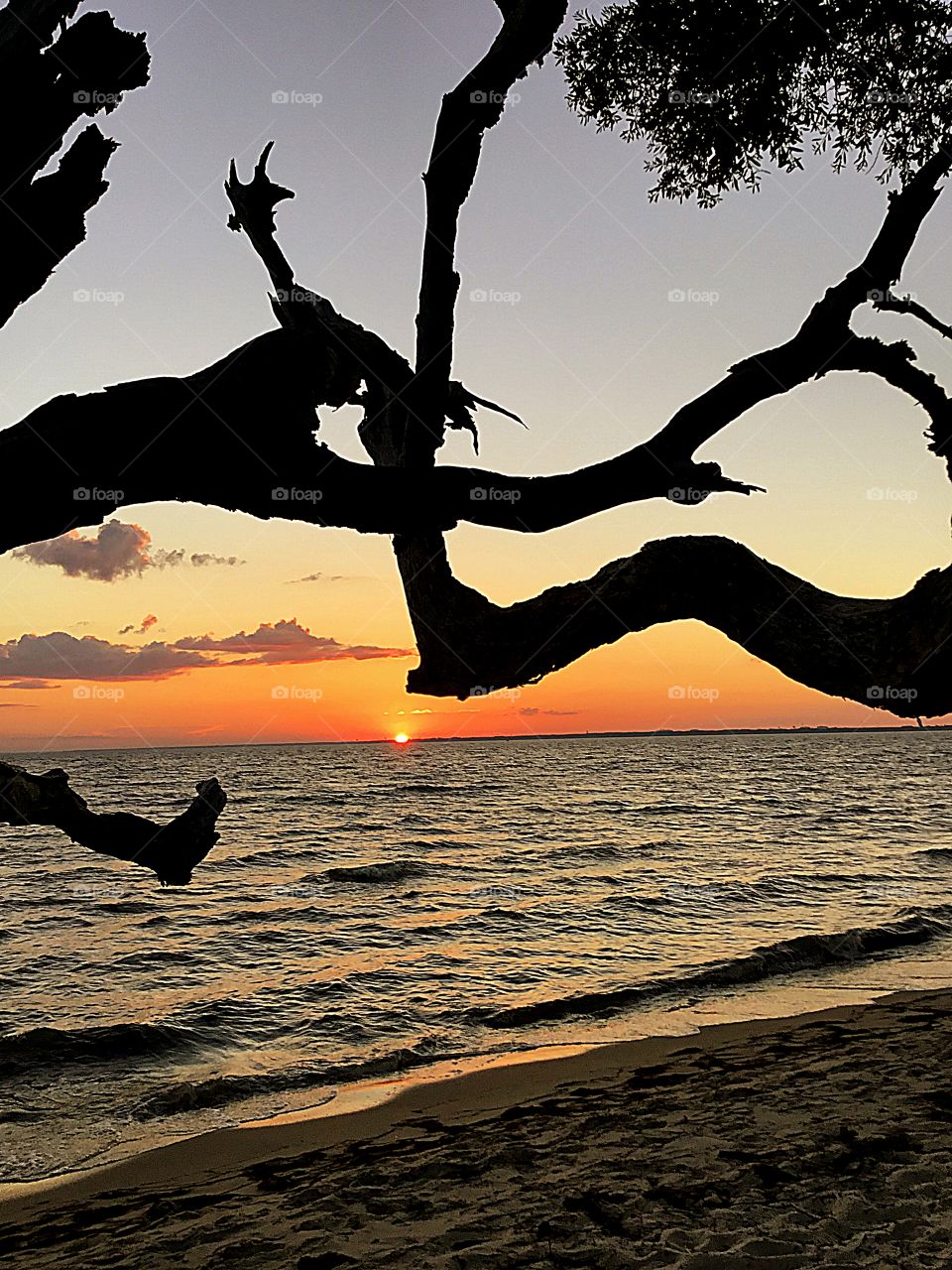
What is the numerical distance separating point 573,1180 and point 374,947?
12370 mm

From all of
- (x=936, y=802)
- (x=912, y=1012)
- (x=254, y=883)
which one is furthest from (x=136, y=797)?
(x=912, y=1012)

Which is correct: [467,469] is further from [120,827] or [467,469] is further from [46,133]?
[120,827]

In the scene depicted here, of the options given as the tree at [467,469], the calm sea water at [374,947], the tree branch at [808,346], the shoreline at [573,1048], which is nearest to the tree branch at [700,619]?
the tree at [467,469]

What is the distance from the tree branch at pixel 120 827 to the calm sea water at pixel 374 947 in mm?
4619

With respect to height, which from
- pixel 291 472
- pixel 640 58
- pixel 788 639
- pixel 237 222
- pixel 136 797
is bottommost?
pixel 136 797

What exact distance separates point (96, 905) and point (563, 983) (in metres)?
14.4

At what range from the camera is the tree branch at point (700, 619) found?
3.98 meters

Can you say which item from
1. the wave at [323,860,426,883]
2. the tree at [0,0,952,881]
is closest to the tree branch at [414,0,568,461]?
the tree at [0,0,952,881]

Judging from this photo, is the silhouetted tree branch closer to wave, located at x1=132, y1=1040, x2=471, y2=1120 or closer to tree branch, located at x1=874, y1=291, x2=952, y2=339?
tree branch, located at x1=874, y1=291, x2=952, y2=339

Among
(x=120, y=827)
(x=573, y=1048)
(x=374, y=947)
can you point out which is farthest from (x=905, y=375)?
(x=374, y=947)

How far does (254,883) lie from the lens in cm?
2797

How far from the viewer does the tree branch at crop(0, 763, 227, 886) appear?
617cm

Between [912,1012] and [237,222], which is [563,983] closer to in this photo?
[912,1012]

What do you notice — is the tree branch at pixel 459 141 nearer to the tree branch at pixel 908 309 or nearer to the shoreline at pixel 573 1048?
the tree branch at pixel 908 309
